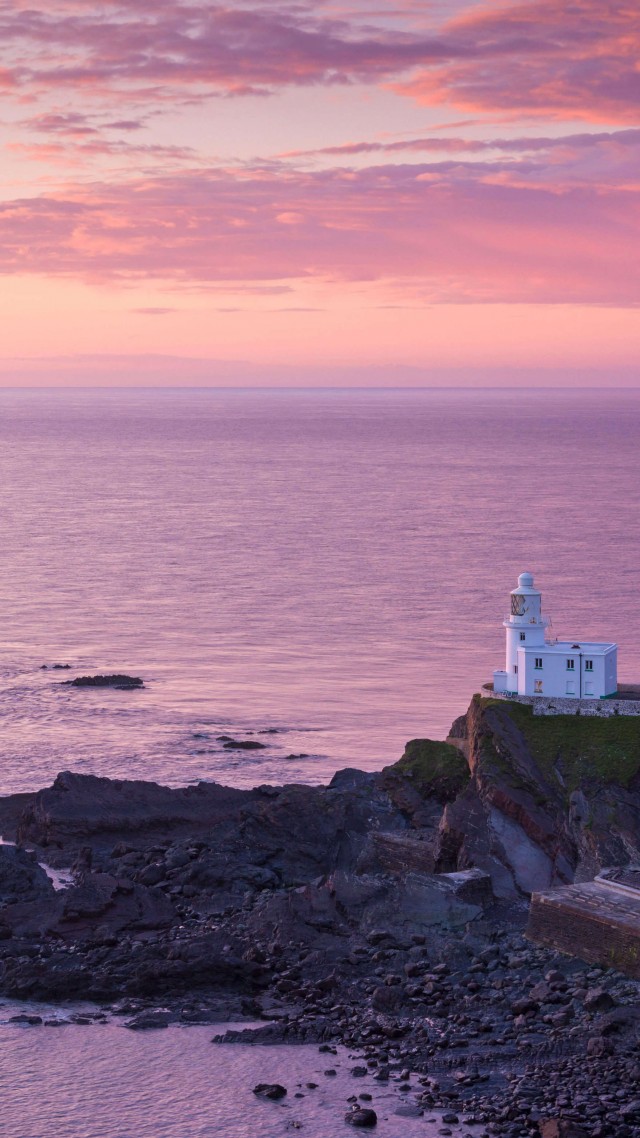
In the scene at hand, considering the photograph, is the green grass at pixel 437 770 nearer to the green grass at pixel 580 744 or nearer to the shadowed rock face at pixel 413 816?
the shadowed rock face at pixel 413 816

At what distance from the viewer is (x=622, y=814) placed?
4634cm

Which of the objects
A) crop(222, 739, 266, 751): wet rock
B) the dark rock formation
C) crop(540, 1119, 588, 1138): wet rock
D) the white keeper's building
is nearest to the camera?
crop(540, 1119, 588, 1138): wet rock

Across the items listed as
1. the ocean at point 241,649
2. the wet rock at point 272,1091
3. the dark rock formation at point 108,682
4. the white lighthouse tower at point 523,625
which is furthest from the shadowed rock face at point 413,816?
the dark rock formation at point 108,682

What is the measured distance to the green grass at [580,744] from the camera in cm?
4794

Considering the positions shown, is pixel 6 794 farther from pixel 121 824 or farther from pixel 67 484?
pixel 67 484

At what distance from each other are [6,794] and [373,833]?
16335mm

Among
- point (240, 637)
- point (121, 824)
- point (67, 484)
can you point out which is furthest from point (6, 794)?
point (67, 484)

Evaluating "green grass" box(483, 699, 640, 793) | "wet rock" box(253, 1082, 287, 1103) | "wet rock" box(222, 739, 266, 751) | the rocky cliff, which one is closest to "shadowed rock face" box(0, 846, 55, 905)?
"wet rock" box(253, 1082, 287, 1103)

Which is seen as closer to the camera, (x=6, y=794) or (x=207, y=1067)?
(x=207, y=1067)

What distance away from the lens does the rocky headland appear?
1369 inches

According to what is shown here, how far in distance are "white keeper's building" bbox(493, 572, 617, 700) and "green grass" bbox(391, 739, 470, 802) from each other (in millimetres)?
3240

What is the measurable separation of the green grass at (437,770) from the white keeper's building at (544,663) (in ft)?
10.6

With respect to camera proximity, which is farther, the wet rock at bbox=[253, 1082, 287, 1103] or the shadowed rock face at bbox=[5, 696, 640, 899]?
the shadowed rock face at bbox=[5, 696, 640, 899]

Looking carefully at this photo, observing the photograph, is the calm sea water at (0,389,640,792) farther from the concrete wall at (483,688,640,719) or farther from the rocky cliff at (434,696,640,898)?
the rocky cliff at (434,696,640,898)
